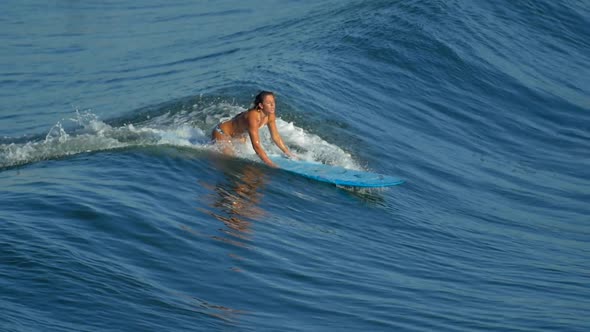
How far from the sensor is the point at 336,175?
13023mm

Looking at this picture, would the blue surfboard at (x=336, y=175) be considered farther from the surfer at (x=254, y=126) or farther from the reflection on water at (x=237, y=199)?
the reflection on water at (x=237, y=199)

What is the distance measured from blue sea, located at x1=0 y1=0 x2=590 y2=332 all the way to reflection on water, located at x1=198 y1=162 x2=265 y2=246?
0.04m

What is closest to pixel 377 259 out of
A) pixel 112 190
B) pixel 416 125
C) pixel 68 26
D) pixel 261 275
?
pixel 261 275

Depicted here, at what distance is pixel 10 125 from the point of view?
17.8 m

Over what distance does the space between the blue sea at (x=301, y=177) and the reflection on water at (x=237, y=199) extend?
0.14 ft

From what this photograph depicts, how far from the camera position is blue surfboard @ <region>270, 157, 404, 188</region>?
41.5 feet

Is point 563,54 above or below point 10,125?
above

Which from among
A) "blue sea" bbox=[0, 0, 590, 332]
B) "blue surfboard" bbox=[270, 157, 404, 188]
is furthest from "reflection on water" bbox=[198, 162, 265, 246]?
"blue surfboard" bbox=[270, 157, 404, 188]

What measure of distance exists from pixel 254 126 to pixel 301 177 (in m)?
0.99

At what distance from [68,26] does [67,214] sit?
65.4 ft

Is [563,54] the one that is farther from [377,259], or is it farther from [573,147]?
[377,259]

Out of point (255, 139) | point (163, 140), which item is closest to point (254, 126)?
point (255, 139)

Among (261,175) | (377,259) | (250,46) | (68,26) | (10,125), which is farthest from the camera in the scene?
(68,26)

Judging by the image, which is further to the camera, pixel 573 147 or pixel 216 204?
pixel 573 147
